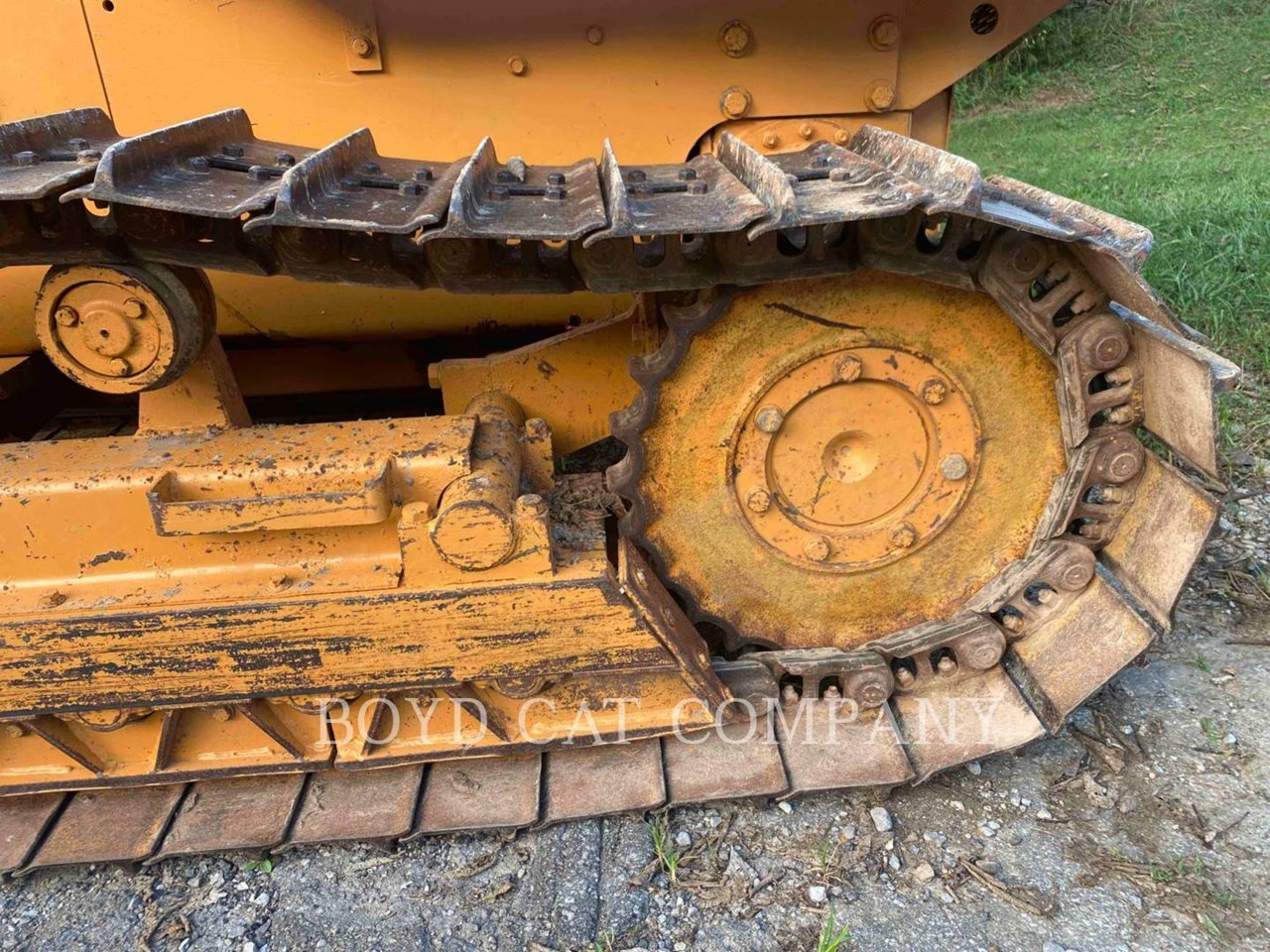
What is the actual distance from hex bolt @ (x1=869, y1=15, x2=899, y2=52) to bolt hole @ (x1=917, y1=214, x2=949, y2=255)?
0.50 metres

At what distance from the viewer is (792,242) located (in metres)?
1.69

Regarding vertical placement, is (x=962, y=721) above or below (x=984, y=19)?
below

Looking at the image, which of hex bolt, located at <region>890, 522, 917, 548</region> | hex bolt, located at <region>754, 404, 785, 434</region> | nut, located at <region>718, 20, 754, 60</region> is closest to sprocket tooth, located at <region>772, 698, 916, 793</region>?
hex bolt, located at <region>890, 522, 917, 548</region>

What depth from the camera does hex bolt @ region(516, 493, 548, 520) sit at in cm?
171

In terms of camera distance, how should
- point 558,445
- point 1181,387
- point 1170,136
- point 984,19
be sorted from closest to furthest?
point 1181,387, point 984,19, point 558,445, point 1170,136

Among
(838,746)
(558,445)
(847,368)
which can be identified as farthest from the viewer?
(558,445)

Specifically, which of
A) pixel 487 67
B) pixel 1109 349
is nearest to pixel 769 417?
pixel 1109 349

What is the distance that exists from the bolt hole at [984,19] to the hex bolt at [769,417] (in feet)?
3.18

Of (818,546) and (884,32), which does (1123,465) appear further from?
(884,32)

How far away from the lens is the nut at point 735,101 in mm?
1981

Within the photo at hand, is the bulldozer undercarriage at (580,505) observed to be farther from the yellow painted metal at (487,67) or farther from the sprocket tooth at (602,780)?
the yellow painted metal at (487,67)

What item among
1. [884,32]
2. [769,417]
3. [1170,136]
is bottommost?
[1170,136]

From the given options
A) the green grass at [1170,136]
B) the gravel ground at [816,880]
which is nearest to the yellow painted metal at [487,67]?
the gravel ground at [816,880]

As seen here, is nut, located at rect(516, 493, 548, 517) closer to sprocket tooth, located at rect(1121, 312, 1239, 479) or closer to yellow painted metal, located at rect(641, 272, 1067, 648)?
yellow painted metal, located at rect(641, 272, 1067, 648)
